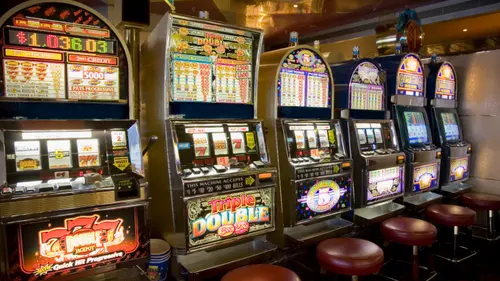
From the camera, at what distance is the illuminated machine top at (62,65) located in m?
2.50

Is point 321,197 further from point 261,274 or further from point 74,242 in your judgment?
point 74,242

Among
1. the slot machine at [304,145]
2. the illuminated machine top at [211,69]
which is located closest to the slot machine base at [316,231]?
the slot machine at [304,145]

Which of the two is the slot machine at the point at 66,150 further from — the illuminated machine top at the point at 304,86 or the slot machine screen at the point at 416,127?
the slot machine screen at the point at 416,127

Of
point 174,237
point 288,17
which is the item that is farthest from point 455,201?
point 174,237

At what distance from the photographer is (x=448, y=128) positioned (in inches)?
238

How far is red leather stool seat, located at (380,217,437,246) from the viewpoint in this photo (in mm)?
3594

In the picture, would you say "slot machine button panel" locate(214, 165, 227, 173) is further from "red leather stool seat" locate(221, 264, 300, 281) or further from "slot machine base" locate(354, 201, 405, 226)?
"slot machine base" locate(354, 201, 405, 226)

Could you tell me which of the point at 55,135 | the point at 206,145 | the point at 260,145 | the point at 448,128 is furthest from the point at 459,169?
the point at 55,135

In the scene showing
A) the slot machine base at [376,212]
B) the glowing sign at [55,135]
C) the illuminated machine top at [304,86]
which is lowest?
the slot machine base at [376,212]

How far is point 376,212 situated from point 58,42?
4.17 metres

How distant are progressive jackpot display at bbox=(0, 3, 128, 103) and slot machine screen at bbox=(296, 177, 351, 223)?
2062 millimetres

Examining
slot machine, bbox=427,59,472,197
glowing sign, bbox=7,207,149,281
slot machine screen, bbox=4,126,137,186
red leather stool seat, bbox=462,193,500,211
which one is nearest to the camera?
glowing sign, bbox=7,207,149,281

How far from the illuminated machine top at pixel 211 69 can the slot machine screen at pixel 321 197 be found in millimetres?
1023

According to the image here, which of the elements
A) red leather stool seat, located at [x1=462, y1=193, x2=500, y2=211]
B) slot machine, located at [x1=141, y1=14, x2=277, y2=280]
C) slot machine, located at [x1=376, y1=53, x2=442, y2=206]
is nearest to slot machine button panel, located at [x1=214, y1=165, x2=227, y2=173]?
slot machine, located at [x1=141, y1=14, x2=277, y2=280]
